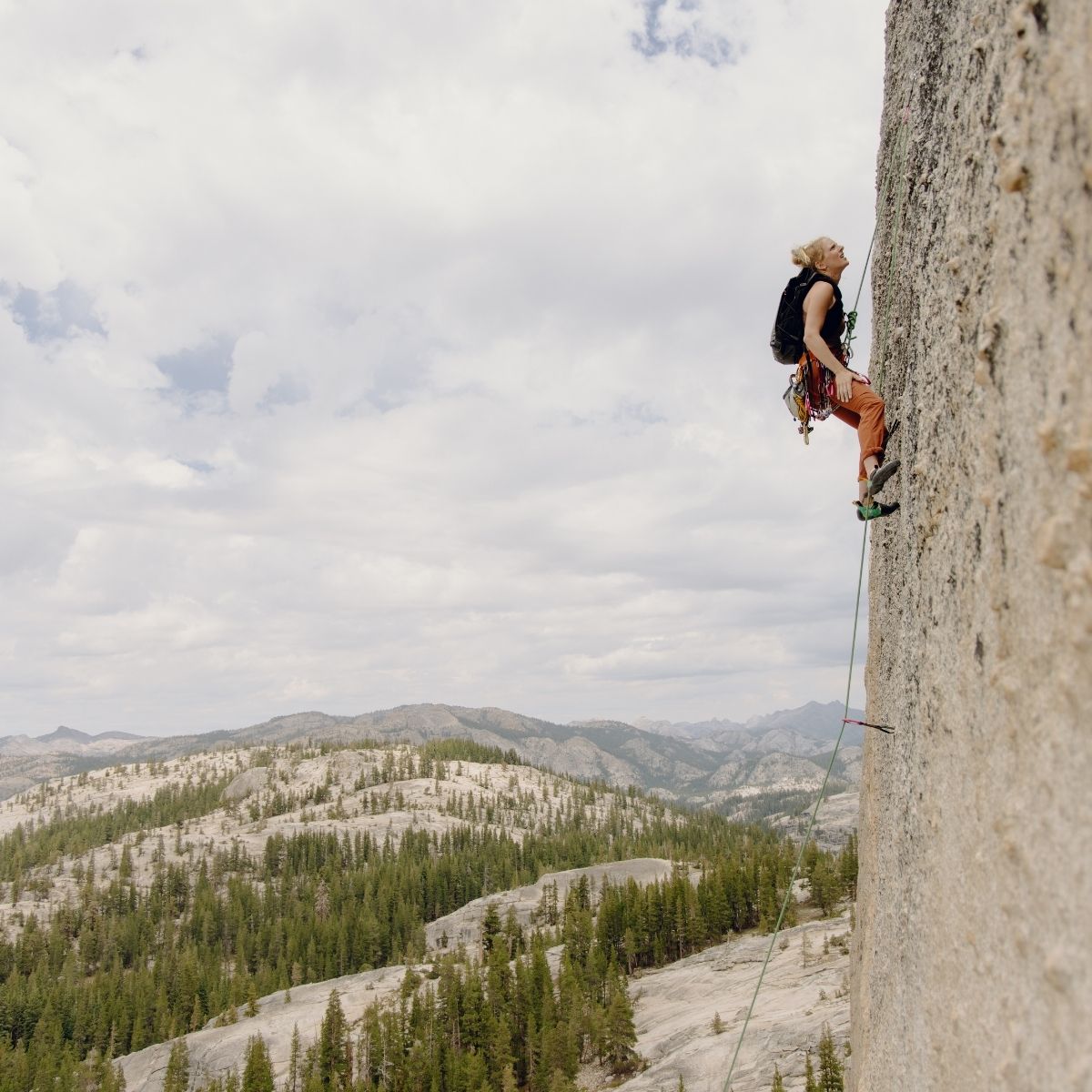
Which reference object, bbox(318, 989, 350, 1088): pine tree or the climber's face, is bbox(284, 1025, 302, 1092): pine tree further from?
the climber's face

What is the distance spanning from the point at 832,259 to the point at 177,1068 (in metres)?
102

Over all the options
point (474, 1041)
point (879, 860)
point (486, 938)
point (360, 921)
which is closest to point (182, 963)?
point (360, 921)

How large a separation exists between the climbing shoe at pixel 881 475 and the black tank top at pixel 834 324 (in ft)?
6.65

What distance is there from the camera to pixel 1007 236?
14.9ft

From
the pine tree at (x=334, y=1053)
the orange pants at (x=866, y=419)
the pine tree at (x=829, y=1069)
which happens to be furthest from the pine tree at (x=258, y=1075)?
the orange pants at (x=866, y=419)

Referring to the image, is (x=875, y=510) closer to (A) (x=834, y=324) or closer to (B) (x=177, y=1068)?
(A) (x=834, y=324)

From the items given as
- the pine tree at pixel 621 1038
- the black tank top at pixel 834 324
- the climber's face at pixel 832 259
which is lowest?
the pine tree at pixel 621 1038

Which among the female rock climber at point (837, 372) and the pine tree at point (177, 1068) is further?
the pine tree at point (177, 1068)

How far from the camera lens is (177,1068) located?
81.7 m

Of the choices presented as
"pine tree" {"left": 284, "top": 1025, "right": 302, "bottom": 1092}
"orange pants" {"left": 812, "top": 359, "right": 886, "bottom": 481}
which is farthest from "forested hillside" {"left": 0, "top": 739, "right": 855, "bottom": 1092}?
"orange pants" {"left": 812, "top": 359, "right": 886, "bottom": 481}

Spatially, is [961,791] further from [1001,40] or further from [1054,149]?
[1001,40]

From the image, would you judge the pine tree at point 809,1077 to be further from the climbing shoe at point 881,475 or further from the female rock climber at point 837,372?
the climbing shoe at point 881,475

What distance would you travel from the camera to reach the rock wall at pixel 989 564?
12.2ft

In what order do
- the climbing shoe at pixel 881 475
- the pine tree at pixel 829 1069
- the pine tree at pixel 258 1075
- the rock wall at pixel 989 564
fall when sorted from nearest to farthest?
the rock wall at pixel 989 564, the climbing shoe at pixel 881 475, the pine tree at pixel 829 1069, the pine tree at pixel 258 1075
